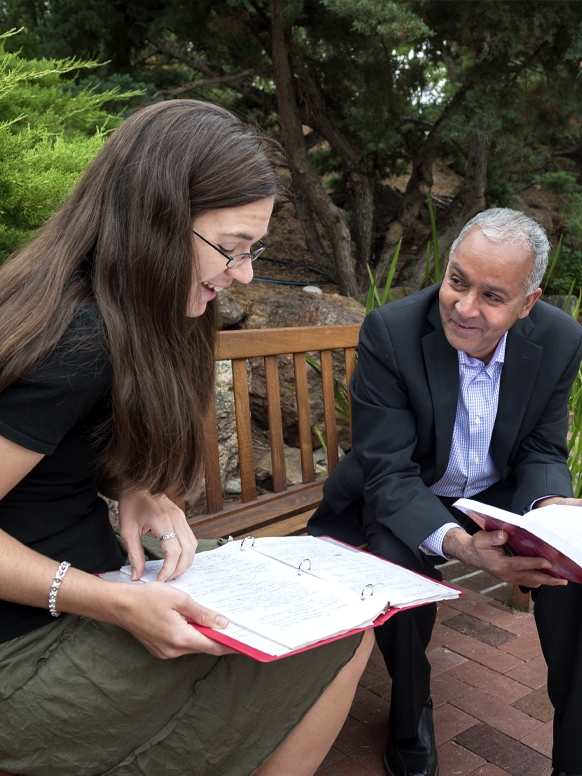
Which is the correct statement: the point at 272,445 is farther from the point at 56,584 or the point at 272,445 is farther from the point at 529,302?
the point at 56,584

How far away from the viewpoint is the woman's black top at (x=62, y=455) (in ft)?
4.45

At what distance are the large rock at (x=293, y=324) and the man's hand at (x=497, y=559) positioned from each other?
8.20 feet

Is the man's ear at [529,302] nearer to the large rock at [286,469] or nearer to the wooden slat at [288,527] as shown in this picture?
the wooden slat at [288,527]

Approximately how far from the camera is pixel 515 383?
8.06 ft

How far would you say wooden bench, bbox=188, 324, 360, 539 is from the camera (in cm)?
269

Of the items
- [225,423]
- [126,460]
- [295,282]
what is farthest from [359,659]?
[295,282]

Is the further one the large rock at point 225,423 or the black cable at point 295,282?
the black cable at point 295,282

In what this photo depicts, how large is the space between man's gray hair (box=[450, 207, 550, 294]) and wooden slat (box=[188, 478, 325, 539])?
3.87 feet

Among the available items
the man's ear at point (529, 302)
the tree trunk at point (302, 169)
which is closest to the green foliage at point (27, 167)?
the man's ear at point (529, 302)

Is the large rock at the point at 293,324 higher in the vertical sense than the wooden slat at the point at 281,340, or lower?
lower

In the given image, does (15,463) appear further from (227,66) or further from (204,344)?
(227,66)

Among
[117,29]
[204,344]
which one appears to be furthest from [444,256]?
[204,344]

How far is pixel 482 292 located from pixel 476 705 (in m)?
1.36

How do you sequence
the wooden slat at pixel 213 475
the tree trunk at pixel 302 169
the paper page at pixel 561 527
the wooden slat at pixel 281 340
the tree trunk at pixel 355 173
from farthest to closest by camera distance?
the tree trunk at pixel 355 173, the tree trunk at pixel 302 169, the wooden slat at pixel 281 340, the wooden slat at pixel 213 475, the paper page at pixel 561 527
